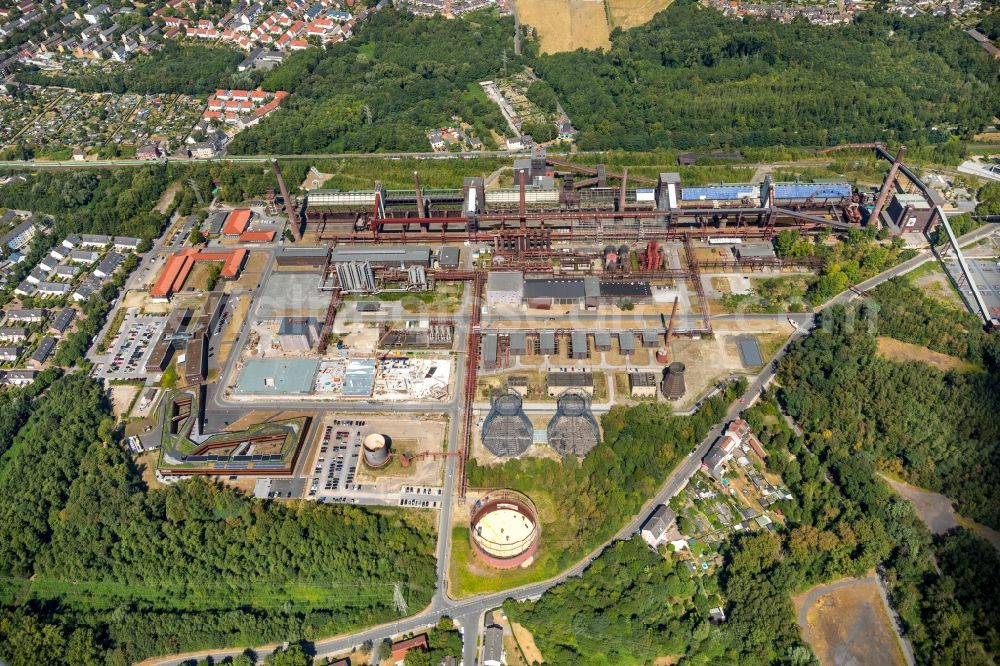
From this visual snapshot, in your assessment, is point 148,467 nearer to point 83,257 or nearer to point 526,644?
point 526,644

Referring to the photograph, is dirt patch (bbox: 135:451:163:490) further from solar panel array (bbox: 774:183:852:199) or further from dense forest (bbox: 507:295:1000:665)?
solar panel array (bbox: 774:183:852:199)

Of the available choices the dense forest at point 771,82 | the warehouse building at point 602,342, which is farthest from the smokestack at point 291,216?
the dense forest at point 771,82

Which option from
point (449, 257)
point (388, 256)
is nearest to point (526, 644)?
point (449, 257)

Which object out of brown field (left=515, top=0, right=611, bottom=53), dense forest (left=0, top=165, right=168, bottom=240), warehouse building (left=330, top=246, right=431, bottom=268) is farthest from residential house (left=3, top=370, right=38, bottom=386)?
brown field (left=515, top=0, right=611, bottom=53)

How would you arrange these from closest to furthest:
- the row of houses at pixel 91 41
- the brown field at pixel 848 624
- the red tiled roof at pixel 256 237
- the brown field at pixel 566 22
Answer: the brown field at pixel 848 624, the red tiled roof at pixel 256 237, the brown field at pixel 566 22, the row of houses at pixel 91 41

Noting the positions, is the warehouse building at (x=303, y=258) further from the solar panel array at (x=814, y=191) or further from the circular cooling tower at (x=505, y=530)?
the solar panel array at (x=814, y=191)
